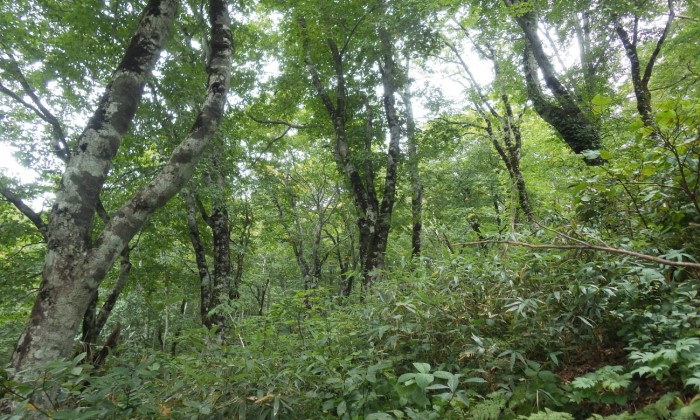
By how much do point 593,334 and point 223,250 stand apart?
9241 mm

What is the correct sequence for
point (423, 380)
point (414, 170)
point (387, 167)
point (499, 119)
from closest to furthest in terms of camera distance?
point (423, 380), point (387, 167), point (414, 170), point (499, 119)

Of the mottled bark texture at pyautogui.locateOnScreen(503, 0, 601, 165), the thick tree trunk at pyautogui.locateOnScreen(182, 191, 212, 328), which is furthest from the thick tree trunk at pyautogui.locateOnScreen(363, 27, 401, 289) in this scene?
the thick tree trunk at pyautogui.locateOnScreen(182, 191, 212, 328)

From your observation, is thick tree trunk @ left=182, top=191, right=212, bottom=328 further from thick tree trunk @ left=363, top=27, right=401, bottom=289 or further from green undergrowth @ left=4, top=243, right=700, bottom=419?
green undergrowth @ left=4, top=243, right=700, bottom=419

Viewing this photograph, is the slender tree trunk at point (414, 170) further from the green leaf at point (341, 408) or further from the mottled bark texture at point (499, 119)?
the green leaf at point (341, 408)

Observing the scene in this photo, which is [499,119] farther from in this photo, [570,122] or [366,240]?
[366,240]

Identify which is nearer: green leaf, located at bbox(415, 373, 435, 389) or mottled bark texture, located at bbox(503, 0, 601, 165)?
green leaf, located at bbox(415, 373, 435, 389)

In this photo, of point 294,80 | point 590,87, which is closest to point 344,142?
point 294,80

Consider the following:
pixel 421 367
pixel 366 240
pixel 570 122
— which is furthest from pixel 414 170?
pixel 421 367

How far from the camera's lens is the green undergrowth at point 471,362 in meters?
2.09

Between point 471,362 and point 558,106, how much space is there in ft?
25.1

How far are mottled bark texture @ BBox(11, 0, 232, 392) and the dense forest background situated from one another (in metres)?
0.02

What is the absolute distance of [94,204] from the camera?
3.43 meters

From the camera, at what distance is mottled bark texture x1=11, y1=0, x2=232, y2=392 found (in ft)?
9.88

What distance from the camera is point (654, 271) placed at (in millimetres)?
2500
